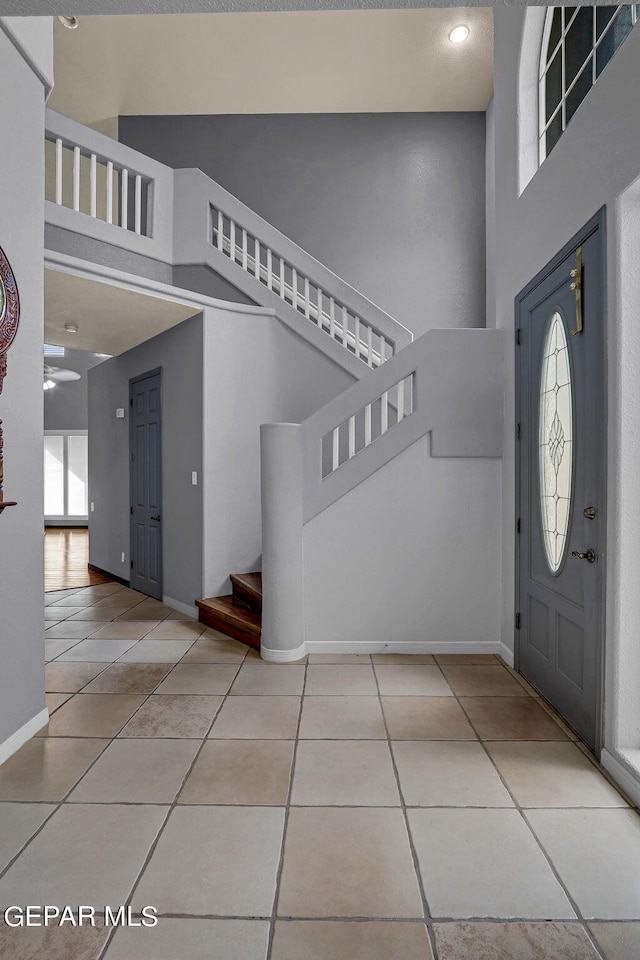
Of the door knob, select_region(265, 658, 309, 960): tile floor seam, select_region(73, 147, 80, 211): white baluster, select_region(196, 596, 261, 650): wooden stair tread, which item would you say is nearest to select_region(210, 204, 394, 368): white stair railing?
select_region(73, 147, 80, 211): white baluster

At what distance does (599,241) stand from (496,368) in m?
1.40

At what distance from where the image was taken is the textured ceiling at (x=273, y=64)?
19.7 feet

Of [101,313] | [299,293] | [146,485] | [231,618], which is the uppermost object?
[299,293]

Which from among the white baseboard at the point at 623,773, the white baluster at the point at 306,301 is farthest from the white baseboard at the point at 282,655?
the white baluster at the point at 306,301

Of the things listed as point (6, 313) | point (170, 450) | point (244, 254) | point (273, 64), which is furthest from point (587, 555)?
point (273, 64)

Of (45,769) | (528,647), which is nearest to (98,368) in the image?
(45,769)

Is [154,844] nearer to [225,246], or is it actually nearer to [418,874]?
[418,874]

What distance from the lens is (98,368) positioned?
22.2ft

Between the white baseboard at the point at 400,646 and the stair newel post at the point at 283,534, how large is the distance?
0.22 meters

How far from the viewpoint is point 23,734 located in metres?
2.64

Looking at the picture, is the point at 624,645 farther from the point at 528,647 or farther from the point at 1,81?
the point at 1,81

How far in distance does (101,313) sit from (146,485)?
179 centimetres

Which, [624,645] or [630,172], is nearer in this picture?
[630,172]

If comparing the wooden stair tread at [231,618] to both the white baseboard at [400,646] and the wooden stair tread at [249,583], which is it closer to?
the wooden stair tread at [249,583]
